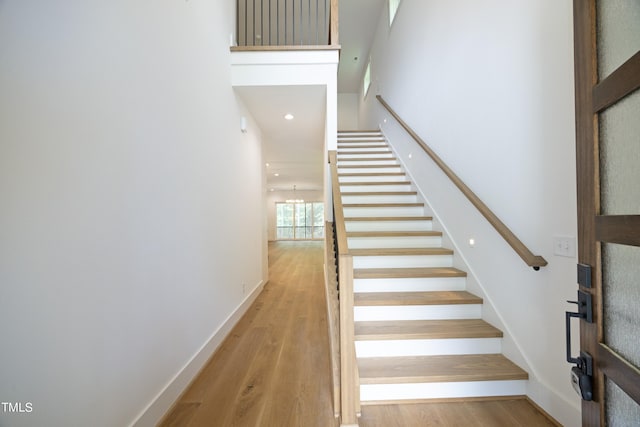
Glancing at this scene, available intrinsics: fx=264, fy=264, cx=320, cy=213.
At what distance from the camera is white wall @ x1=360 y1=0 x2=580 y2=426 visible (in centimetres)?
146

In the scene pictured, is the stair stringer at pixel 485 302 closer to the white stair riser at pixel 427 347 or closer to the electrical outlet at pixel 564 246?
the white stair riser at pixel 427 347

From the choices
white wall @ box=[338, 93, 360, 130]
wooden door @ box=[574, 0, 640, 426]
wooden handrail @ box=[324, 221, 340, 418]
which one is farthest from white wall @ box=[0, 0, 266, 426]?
white wall @ box=[338, 93, 360, 130]

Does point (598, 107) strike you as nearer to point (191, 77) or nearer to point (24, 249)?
point (24, 249)

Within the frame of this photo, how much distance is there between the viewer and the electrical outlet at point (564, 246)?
1395 millimetres

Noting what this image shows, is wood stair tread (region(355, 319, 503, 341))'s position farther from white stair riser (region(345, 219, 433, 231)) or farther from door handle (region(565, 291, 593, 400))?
white stair riser (region(345, 219, 433, 231))

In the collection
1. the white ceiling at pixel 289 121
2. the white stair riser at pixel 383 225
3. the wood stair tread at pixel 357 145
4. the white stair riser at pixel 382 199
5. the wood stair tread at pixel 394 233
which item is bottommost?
the wood stair tread at pixel 394 233

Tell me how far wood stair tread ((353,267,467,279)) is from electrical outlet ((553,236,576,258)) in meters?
0.96

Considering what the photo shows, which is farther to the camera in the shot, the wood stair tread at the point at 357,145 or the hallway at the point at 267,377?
the wood stair tread at the point at 357,145

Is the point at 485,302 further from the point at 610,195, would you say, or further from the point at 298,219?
the point at 298,219

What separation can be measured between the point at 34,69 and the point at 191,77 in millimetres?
1313

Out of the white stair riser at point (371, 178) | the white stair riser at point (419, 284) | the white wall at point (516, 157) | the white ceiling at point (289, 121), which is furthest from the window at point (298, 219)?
the white stair riser at point (419, 284)

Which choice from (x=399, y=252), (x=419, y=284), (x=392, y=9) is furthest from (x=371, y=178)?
(x=392, y=9)

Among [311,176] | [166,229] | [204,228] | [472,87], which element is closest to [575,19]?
[472,87]

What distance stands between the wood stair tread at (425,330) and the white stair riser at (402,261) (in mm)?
649
